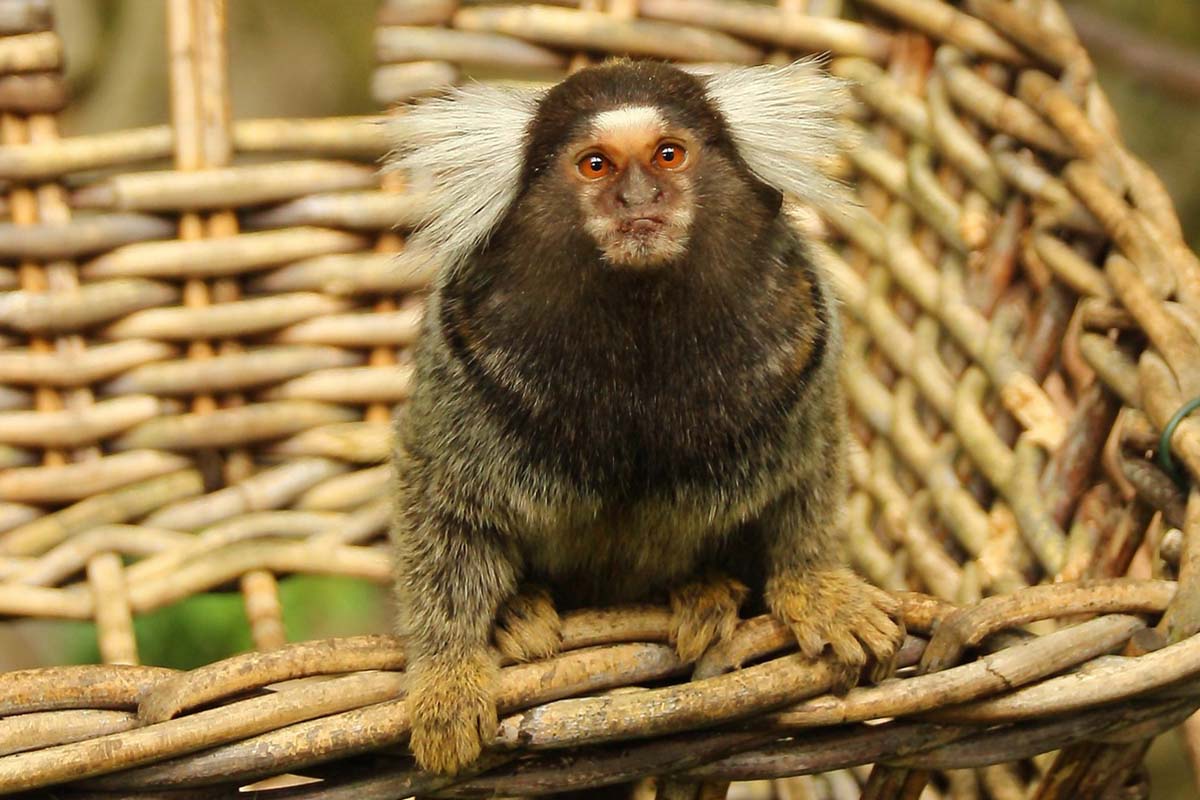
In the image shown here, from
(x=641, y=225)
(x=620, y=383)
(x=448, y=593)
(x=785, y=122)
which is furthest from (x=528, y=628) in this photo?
(x=785, y=122)

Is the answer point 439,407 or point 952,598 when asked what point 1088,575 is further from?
point 439,407

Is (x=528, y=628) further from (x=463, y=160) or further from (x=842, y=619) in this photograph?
(x=463, y=160)

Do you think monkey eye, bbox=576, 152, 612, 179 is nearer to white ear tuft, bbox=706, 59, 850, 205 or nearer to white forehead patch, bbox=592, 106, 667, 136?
white forehead patch, bbox=592, 106, 667, 136

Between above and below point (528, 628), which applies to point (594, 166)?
above

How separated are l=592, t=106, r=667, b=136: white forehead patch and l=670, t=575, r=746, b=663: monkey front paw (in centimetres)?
63

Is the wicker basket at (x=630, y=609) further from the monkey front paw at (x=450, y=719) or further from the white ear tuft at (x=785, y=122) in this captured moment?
the white ear tuft at (x=785, y=122)

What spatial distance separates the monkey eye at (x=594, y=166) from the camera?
171 centimetres

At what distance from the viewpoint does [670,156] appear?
1732mm

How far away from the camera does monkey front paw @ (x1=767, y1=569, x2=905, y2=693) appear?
1.61m

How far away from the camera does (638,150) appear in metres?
1.69

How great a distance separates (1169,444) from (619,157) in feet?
2.76

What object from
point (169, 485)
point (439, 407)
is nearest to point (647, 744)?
point (439, 407)

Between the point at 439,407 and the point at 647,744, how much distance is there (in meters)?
0.55

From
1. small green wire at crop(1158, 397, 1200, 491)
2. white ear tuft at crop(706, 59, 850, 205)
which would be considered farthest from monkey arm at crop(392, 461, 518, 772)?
small green wire at crop(1158, 397, 1200, 491)
